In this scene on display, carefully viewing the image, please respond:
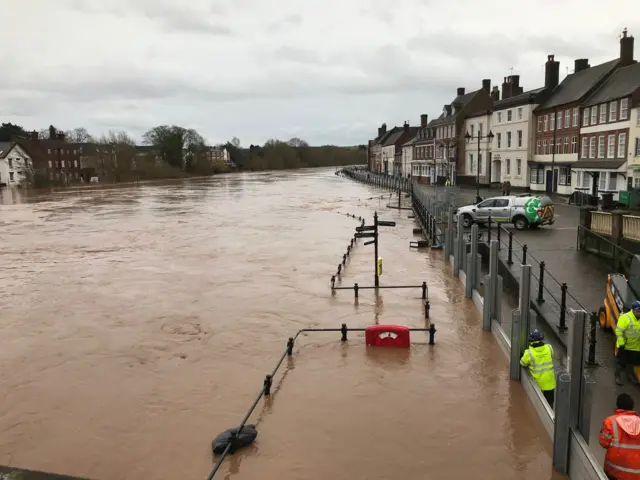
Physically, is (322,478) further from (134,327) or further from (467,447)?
(134,327)

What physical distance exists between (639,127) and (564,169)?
11437mm

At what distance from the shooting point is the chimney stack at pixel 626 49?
41.2m

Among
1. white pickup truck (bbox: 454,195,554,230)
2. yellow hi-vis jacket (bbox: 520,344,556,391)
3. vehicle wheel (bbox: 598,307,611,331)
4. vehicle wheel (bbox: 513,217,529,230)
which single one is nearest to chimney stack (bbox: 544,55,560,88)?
white pickup truck (bbox: 454,195,554,230)

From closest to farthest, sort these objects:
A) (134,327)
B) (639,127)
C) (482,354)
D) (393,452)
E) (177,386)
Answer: (393,452) → (177,386) → (482,354) → (134,327) → (639,127)

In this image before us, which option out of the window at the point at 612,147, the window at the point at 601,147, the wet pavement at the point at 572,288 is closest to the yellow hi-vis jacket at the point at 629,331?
the wet pavement at the point at 572,288

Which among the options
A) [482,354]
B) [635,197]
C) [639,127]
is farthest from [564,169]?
[482,354]

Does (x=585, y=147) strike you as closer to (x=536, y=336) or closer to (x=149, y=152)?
(x=536, y=336)

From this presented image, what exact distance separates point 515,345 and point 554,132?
4144cm

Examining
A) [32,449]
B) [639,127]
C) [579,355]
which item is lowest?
[32,449]

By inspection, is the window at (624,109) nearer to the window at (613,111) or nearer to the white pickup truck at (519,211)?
the window at (613,111)

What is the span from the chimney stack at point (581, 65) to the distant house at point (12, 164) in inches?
3318

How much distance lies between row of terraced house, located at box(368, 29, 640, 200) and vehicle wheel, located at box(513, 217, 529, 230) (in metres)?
11.0

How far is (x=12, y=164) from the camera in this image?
98.3m

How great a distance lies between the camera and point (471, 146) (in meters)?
65.6
